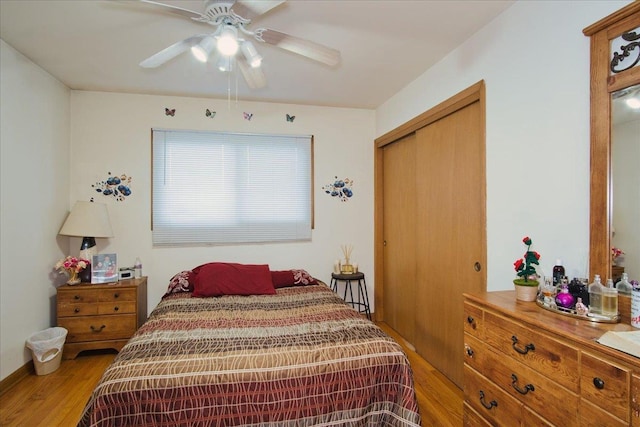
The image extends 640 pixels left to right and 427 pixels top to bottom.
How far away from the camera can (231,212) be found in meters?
3.61

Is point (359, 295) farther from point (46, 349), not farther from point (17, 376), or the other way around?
point (17, 376)

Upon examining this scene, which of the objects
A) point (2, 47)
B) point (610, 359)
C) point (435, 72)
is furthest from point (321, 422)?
point (2, 47)

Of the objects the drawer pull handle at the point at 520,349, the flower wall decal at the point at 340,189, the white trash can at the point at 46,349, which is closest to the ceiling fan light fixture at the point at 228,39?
the drawer pull handle at the point at 520,349

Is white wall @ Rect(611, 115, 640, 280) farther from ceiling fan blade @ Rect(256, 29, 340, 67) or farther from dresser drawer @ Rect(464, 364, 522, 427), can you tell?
ceiling fan blade @ Rect(256, 29, 340, 67)

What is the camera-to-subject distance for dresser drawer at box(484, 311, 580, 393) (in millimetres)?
1125

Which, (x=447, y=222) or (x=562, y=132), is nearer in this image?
(x=562, y=132)

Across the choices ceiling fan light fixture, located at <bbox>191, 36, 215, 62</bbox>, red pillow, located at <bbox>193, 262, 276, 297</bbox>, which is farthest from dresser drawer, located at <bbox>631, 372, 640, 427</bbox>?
red pillow, located at <bbox>193, 262, 276, 297</bbox>

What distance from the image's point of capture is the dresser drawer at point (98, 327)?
2922 mm

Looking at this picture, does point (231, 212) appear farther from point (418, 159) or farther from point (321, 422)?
point (321, 422)

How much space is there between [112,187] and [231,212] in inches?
47.3

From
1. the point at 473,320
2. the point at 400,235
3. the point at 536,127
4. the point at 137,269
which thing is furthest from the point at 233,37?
the point at 137,269

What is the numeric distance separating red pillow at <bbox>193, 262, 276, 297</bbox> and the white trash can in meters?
1.14

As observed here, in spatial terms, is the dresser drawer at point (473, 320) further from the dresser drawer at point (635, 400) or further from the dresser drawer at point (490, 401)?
the dresser drawer at point (635, 400)

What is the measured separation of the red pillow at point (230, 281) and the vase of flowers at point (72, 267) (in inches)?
39.3
